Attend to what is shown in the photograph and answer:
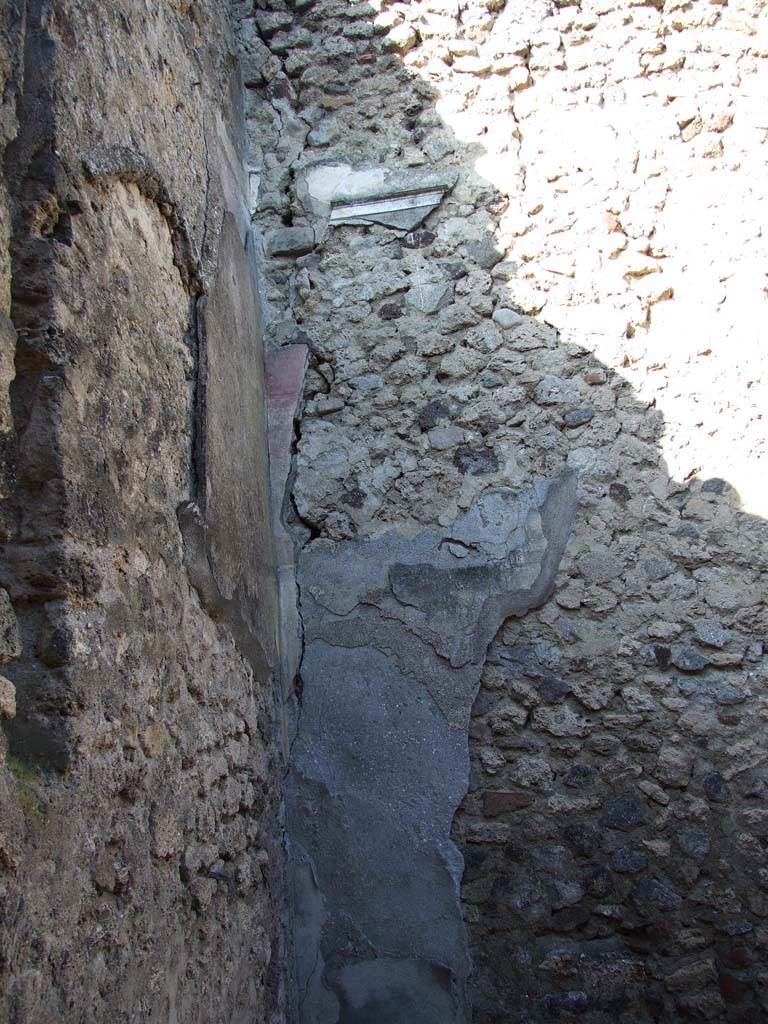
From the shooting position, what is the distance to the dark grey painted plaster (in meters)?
2.60

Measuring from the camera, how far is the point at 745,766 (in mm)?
2654

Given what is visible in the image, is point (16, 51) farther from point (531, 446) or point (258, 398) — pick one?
point (531, 446)

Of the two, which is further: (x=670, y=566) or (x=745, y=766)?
(x=670, y=566)

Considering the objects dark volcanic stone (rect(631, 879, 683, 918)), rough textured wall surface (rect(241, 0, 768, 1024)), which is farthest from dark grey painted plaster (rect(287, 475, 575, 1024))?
dark volcanic stone (rect(631, 879, 683, 918))

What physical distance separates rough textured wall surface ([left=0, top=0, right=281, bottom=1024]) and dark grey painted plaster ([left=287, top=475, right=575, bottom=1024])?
25 cm

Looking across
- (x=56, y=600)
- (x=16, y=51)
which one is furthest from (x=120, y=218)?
(x=56, y=600)

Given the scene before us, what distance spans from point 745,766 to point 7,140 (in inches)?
95.8

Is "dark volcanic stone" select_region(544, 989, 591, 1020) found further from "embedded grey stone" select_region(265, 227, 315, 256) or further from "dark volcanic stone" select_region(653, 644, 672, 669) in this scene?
"embedded grey stone" select_region(265, 227, 315, 256)

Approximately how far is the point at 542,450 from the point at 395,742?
1041 mm

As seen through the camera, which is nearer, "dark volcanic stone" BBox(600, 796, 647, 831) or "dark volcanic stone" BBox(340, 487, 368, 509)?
"dark volcanic stone" BBox(600, 796, 647, 831)

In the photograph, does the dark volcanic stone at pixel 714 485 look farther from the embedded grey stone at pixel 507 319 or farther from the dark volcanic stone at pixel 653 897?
the dark volcanic stone at pixel 653 897

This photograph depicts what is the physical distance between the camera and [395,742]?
2762mm

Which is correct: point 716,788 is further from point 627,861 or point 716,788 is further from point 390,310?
point 390,310

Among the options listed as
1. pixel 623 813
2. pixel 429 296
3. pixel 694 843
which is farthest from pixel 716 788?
pixel 429 296
